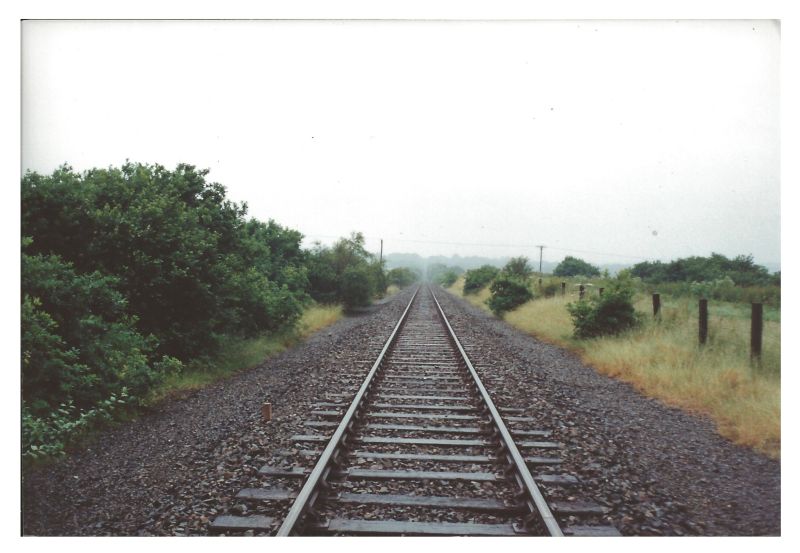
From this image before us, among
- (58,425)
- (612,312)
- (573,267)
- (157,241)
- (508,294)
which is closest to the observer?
(58,425)

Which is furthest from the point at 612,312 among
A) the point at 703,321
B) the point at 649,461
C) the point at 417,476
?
the point at 417,476

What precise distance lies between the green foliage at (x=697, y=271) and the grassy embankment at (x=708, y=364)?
683mm

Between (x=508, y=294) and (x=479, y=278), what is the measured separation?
658 inches

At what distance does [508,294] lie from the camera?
2120 cm

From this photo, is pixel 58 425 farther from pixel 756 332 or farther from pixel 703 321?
pixel 703 321

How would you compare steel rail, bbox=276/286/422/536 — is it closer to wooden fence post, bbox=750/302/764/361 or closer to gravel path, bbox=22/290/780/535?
gravel path, bbox=22/290/780/535

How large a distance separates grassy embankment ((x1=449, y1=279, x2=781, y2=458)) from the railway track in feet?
7.55

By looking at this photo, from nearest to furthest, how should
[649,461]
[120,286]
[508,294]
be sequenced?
[649,461] < [120,286] < [508,294]

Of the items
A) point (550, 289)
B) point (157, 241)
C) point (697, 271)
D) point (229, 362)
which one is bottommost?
point (229, 362)

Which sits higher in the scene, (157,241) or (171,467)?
(157,241)

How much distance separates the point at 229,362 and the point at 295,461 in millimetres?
5199

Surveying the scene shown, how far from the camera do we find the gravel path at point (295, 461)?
3682mm

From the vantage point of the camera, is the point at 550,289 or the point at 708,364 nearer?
the point at 708,364

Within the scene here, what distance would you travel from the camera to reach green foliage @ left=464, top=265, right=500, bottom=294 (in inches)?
1470
